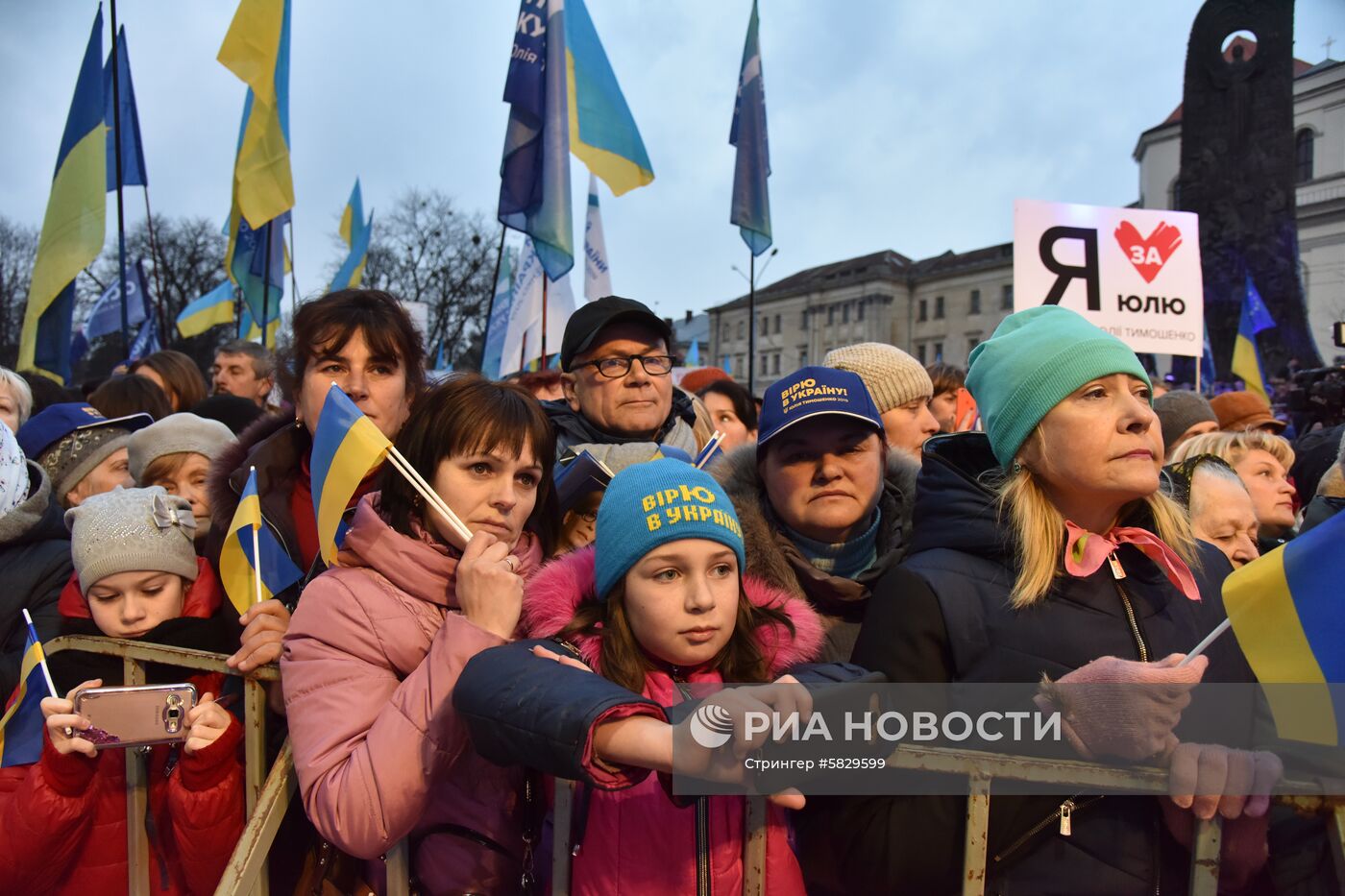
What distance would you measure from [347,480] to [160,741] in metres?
0.71

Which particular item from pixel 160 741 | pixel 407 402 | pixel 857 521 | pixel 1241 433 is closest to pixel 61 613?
pixel 160 741

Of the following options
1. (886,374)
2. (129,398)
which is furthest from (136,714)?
(129,398)

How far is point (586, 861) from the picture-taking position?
65.0 inches

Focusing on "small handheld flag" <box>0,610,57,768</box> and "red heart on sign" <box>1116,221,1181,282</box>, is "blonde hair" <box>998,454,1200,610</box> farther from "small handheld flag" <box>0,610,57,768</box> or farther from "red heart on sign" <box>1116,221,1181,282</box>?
"red heart on sign" <box>1116,221,1181,282</box>

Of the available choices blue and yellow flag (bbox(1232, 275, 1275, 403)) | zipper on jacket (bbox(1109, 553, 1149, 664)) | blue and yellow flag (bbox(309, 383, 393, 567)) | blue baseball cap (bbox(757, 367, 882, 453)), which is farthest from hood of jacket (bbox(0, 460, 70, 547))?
blue and yellow flag (bbox(1232, 275, 1275, 403))

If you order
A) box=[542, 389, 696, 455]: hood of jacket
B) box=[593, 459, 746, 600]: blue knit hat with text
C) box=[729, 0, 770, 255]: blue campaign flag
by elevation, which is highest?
box=[729, 0, 770, 255]: blue campaign flag

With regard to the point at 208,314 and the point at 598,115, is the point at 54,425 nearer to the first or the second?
the point at 598,115

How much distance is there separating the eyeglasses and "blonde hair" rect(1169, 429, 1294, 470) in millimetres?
2233

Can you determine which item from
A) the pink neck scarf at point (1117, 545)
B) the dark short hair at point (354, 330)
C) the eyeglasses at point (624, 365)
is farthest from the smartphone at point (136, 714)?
the pink neck scarf at point (1117, 545)

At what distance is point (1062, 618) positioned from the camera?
176cm

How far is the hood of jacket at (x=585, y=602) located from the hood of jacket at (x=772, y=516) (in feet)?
Answer: 0.52

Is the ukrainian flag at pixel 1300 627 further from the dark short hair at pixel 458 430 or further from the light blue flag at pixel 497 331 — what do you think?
the light blue flag at pixel 497 331

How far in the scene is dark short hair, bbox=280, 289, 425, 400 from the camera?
8.89 ft

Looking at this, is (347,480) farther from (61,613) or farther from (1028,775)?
(1028,775)
